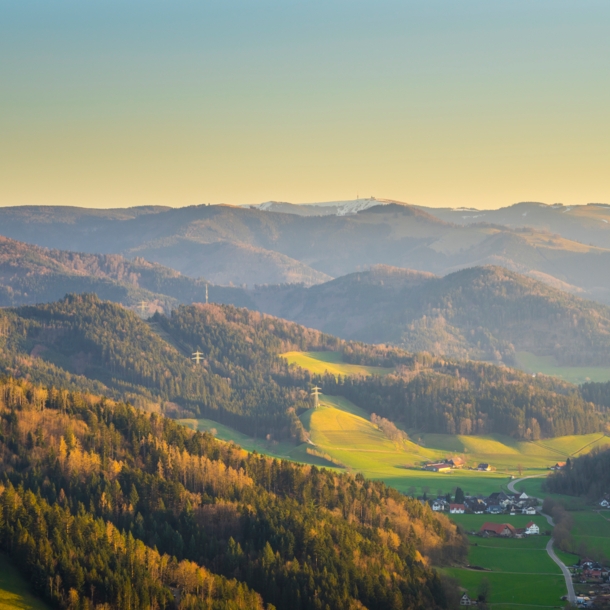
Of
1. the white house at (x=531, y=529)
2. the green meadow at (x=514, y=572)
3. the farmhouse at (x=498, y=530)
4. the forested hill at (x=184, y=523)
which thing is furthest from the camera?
the white house at (x=531, y=529)

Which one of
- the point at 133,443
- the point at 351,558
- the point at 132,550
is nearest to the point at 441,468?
the point at 133,443

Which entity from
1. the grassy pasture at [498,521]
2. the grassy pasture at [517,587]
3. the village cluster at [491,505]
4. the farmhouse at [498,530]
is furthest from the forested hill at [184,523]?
the village cluster at [491,505]

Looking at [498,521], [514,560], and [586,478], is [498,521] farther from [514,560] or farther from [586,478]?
[586,478]

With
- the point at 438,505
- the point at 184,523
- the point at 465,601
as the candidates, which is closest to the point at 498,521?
the point at 438,505

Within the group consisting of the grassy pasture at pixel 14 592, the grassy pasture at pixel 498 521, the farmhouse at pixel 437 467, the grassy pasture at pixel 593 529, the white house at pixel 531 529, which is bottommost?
the farmhouse at pixel 437 467

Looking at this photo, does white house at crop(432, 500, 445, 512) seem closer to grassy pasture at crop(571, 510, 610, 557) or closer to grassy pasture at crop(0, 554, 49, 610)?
grassy pasture at crop(571, 510, 610, 557)

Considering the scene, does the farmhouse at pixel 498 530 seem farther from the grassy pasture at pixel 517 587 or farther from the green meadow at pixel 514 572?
the grassy pasture at pixel 517 587

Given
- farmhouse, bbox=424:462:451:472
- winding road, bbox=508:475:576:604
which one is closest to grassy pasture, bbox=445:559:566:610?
winding road, bbox=508:475:576:604
